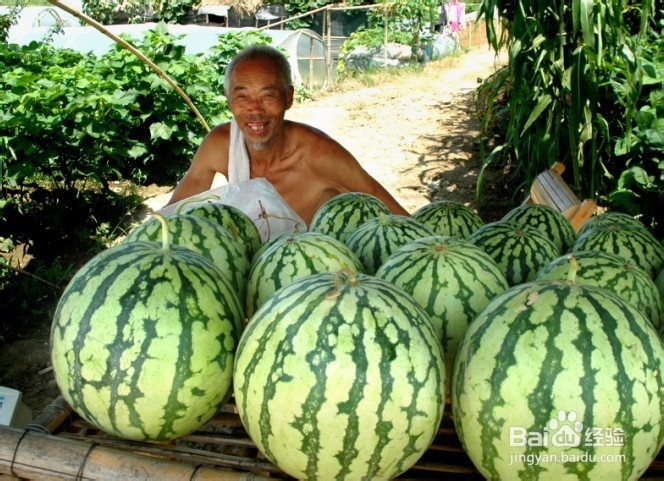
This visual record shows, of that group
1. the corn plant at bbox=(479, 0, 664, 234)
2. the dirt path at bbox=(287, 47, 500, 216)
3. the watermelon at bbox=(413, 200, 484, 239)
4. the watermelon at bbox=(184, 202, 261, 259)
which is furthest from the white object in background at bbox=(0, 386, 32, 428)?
the dirt path at bbox=(287, 47, 500, 216)

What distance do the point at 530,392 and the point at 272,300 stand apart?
0.54 metres

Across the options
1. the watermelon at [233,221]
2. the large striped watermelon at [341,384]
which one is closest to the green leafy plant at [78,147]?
the watermelon at [233,221]

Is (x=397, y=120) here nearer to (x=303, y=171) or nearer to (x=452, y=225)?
(x=303, y=171)

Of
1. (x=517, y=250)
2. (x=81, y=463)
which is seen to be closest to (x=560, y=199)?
(x=517, y=250)

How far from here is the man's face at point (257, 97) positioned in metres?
3.38

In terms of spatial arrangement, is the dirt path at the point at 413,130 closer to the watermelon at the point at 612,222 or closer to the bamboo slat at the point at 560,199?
the bamboo slat at the point at 560,199

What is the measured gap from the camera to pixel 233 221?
214cm

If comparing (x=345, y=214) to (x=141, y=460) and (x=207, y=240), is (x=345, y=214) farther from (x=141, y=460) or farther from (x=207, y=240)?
(x=141, y=460)

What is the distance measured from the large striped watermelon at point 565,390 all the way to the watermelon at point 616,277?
0.36 m

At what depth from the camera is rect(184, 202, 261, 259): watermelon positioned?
210cm

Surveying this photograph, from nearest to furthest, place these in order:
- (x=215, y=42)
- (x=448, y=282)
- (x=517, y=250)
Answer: (x=448, y=282), (x=517, y=250), (x=215, y=42)

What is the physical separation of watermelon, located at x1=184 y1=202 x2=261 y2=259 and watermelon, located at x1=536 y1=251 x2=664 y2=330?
0.95 metres

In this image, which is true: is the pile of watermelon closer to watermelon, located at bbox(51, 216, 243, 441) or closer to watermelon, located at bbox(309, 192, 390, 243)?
watermelon, located at bbox(51, 216, 243, 441)

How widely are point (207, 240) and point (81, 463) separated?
26.3 inches
